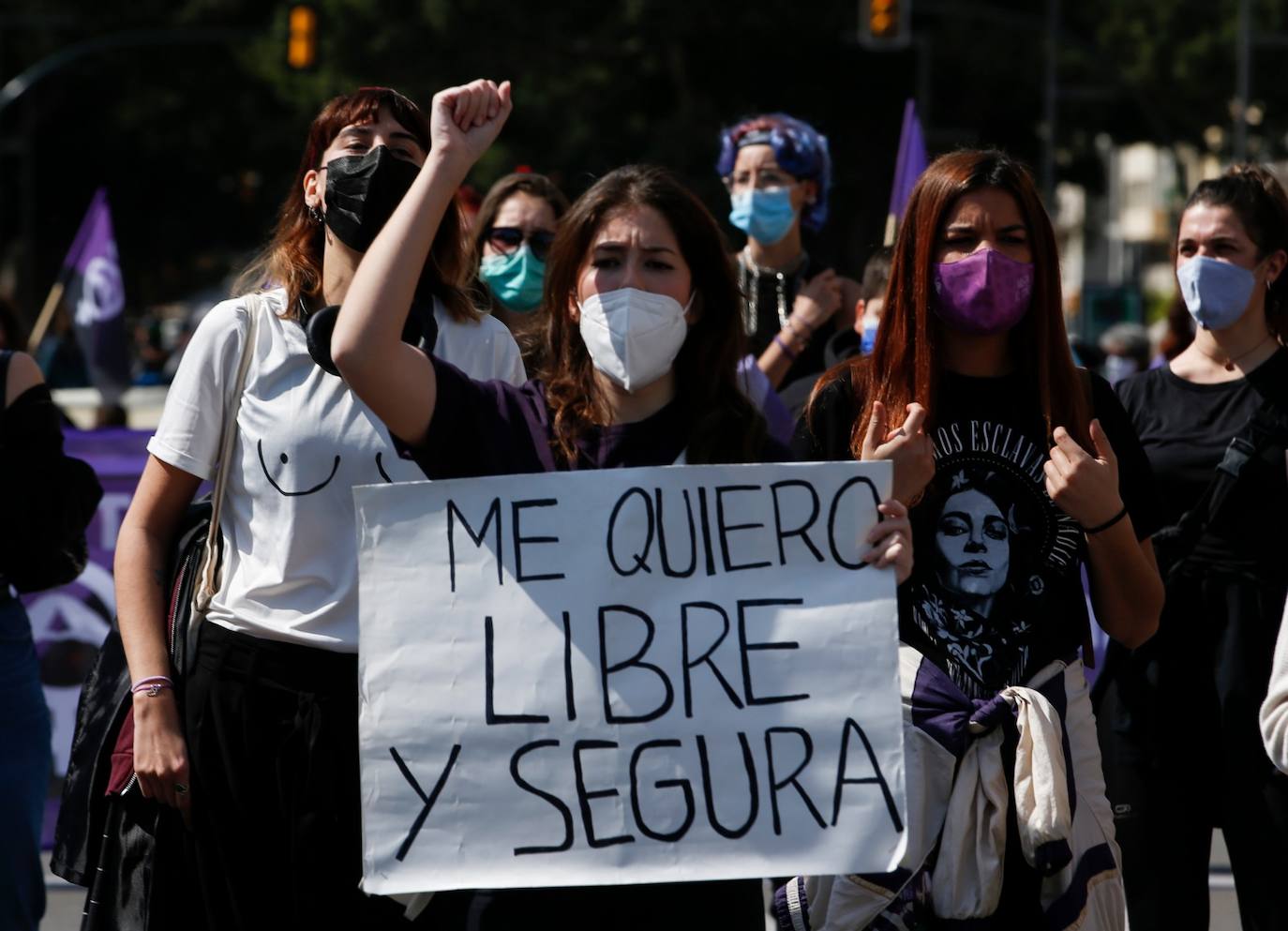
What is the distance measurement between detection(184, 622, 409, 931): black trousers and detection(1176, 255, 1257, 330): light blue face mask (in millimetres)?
2302

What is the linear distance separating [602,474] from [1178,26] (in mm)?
32289

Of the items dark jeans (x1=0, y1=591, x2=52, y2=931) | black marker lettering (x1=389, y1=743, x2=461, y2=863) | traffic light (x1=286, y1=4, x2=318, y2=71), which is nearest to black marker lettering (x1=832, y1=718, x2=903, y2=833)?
black marker lettering (x1=389, y1=743, x2=461, y2=863)

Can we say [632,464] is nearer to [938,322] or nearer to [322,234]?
[938,322]

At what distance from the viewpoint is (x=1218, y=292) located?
4582mm

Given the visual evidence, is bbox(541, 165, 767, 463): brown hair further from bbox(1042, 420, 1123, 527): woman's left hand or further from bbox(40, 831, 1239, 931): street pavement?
bbox(40, 831, 1239, 931): street pavement

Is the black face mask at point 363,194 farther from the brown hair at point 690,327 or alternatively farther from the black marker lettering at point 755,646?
the black marker lettering at point 755,646

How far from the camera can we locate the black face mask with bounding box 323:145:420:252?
130 inches

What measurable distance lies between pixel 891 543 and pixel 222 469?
113cm

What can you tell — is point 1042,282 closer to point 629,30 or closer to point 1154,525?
point 1154,525

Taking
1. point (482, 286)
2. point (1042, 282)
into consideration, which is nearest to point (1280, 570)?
point (1042, 282)

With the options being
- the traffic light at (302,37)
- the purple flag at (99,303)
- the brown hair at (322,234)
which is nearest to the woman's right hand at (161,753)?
the brown hair at (322,234)

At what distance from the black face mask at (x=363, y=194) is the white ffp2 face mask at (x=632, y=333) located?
46cm

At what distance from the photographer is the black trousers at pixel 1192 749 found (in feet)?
13.6

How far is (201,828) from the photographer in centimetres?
324
